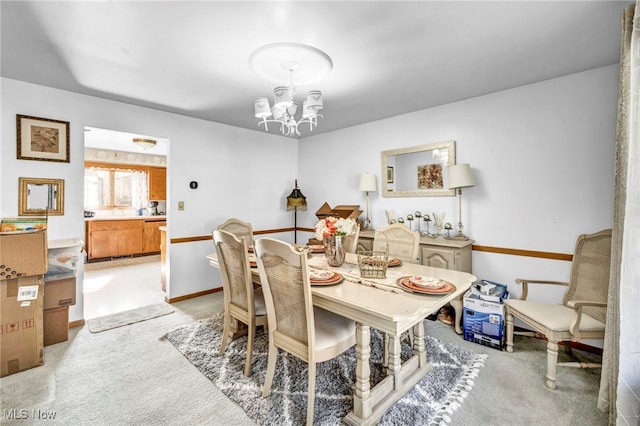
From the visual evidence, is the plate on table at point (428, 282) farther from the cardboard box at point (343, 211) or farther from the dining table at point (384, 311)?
the cardboard box at point (343, 211)

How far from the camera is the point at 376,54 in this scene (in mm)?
2127

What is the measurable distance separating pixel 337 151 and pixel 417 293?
317cm

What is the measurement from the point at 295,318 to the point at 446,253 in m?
1.84

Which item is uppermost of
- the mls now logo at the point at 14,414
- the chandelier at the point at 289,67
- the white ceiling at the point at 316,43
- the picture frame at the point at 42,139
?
the white ceiling at the point at 316,43

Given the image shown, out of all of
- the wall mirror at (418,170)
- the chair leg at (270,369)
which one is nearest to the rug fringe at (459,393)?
the chair leg at (270,369)

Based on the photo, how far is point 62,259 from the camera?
2.62m

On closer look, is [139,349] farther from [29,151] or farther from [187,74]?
[187,74]

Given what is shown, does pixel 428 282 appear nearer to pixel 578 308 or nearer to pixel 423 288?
pixel 423 288

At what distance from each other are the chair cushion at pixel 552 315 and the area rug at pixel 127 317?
3525 millimetres

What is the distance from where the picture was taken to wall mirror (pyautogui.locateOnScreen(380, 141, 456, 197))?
327 centimetres

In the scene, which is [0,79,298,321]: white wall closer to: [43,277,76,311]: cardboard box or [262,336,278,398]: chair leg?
[43,277,76,311]: cardboard box

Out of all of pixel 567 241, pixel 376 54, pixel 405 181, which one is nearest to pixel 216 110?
pixel 376 54

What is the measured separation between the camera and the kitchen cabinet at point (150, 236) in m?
6.20

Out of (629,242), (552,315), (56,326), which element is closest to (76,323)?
(56,326)
